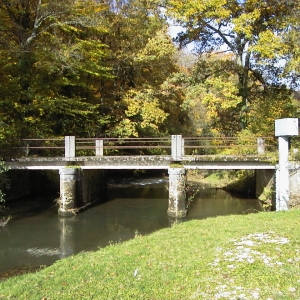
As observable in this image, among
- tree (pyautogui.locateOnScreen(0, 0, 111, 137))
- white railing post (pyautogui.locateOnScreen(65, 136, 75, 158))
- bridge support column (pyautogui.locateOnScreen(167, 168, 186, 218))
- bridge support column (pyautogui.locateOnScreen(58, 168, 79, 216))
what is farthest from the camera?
tree (pyautogui.locateOnScreen(0, 0, 111, 137))

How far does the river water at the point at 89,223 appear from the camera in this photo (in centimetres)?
1052

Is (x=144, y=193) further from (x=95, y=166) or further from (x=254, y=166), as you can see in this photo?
(x=254, y=166)

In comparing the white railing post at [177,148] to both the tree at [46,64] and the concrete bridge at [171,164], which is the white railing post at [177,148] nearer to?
the concrete bridge at [171,164]

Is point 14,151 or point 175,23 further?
point 175,23

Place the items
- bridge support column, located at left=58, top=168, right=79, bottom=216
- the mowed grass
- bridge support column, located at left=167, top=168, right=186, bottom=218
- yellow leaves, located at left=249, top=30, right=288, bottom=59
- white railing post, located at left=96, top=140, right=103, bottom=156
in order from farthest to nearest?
yellow leaves, located at left=249, top=30, right=288, bottom=59 < white railing post, located at left=96, top=140, right=103, bottom=156 < bridge support column, located at left=58, top=168, right=79, bottom=216 < bridge support column, located at left=167, top=168, right=186, bottom=218 < the mowed grass

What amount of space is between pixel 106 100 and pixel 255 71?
1025 cm

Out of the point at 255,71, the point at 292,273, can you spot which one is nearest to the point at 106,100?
the point at 255,71

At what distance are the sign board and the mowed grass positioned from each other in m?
4.96

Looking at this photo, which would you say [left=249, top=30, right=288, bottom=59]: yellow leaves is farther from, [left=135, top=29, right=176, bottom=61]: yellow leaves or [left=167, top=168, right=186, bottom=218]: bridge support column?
[left=167, top=168, right=186, bottom=218]: bridge support column

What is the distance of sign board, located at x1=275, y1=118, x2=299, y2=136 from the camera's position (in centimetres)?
1221

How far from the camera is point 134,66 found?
22.5 metres

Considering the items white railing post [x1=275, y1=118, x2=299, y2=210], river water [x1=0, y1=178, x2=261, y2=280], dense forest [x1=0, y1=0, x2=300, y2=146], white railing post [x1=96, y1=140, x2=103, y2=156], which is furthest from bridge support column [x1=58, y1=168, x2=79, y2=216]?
white railing post [x1=275, y1=118, x2=299, y2=210]

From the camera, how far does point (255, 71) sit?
2011 cm

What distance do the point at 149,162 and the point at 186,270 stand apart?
953cm
